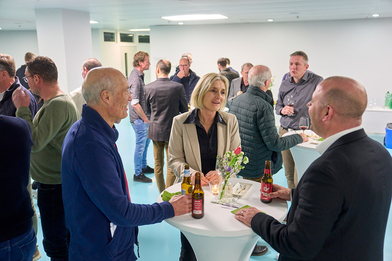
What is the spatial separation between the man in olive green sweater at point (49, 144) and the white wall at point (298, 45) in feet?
24.1

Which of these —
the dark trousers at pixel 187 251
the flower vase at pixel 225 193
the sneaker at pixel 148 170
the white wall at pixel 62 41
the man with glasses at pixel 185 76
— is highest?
the white wall at pixel 62 41

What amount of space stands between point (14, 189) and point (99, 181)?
644 millimetres

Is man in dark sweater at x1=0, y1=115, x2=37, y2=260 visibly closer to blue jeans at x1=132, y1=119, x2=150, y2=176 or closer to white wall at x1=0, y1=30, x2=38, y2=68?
blue jeans at x1=132, y1=119, x2=150, y2=176

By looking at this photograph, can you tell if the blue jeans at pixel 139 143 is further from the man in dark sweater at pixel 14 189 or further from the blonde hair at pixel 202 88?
the man in dark sweater at pixel 14 189

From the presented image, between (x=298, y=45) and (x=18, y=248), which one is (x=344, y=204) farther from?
(x=298, y=45)

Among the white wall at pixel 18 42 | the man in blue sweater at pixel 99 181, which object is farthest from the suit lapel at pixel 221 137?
the white wall at pixel 18 42

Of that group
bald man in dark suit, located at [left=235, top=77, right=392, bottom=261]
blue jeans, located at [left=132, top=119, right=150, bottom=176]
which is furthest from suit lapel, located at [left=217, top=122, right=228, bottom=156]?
blue jeans, located at [left=132, top=119, right=150, bottom=176]

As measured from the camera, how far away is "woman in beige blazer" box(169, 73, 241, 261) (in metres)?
2.29

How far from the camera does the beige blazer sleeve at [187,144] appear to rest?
2.28m

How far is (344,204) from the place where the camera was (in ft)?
3.73

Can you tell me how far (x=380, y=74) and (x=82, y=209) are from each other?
8498mm

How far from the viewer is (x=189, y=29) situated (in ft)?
31.1

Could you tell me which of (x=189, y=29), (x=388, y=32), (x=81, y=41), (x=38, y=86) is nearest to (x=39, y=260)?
(x=38, y=86)

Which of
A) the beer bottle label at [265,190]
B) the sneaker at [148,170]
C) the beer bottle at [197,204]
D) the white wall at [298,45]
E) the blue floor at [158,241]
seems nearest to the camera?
the beer bottle at [197,204]
